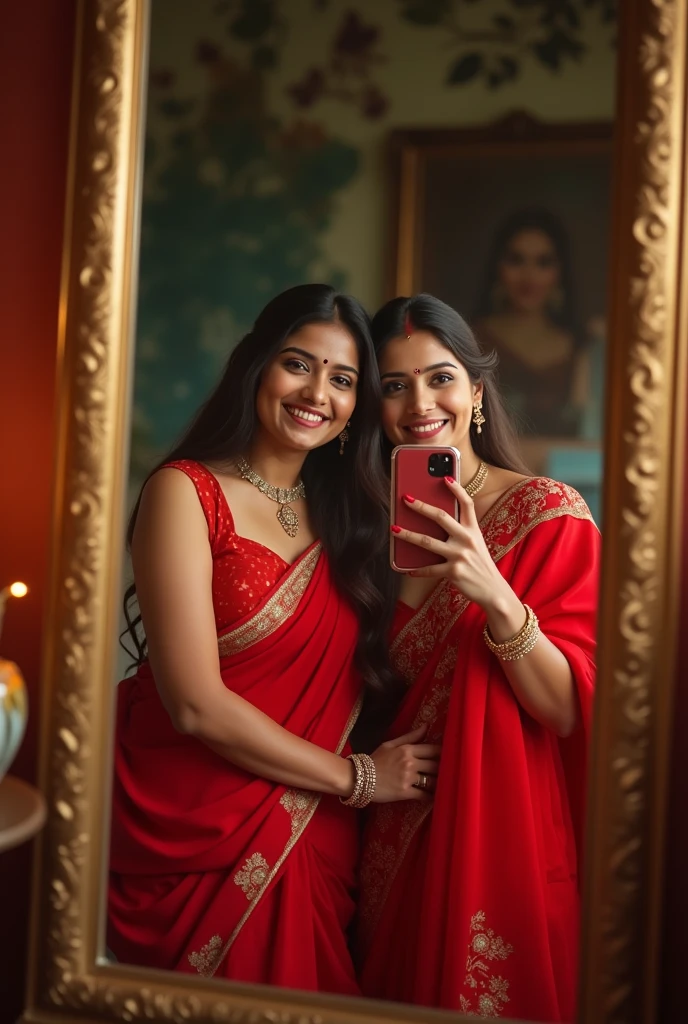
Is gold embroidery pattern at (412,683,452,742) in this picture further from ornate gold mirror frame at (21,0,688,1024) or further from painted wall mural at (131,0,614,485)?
painted wall mural at (131,0,614,485)

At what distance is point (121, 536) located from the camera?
1.10m

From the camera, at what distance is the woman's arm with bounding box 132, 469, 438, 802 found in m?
1.09

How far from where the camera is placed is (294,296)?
1.08 meters

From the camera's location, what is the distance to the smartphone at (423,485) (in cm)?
107

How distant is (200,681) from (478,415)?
439 millimetres

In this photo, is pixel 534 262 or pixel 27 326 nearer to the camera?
pixel 534 262

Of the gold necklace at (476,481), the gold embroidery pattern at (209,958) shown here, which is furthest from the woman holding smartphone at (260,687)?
the gold necklace at (476,481)

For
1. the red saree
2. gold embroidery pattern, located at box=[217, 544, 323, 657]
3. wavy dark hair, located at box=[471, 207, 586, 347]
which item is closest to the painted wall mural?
wavy dark hair, located at box=[471, 207, 586, 347]

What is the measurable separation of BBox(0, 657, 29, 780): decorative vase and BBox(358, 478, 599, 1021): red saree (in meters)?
0.41

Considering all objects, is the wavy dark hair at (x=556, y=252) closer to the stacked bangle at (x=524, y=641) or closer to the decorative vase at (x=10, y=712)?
the stacked bangle at (x=524, y=641)

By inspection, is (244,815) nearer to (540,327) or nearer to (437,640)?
(437,640)

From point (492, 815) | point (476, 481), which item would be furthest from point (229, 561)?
point (492, 815)

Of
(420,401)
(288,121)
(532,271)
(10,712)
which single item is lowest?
(10,712)

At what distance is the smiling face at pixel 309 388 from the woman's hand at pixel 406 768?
0.36m
